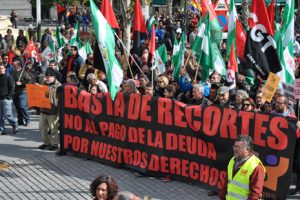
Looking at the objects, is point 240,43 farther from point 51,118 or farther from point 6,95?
point 6,95

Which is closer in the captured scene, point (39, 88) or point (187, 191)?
point (187, 191)

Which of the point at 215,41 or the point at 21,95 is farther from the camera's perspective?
the point at 21,95

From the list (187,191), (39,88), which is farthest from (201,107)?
(39,88)

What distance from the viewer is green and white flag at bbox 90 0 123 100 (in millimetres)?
10406

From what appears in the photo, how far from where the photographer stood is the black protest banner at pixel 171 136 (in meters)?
8.71

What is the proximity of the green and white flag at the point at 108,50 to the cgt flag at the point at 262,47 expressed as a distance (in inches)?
82.5

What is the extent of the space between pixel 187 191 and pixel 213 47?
11.2 feet

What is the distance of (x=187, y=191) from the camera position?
9.66 metres

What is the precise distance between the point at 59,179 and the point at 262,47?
3.85m

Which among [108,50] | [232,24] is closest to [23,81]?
[108,50]

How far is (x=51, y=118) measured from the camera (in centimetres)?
1218

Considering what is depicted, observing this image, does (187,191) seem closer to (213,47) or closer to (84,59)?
(213,47)

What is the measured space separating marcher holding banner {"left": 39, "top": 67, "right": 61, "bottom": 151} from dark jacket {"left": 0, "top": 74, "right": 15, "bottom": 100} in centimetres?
138

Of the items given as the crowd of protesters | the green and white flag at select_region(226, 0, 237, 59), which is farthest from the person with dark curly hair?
the green and white flag at select_region(226, 0, 237, 59)
